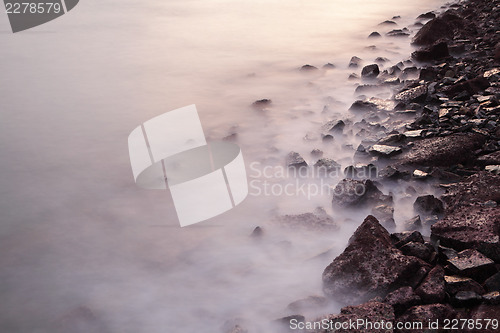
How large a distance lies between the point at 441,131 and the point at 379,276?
1704 millimetres

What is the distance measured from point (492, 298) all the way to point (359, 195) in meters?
1.03

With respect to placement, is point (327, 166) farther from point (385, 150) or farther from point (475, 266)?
point (475, 266)

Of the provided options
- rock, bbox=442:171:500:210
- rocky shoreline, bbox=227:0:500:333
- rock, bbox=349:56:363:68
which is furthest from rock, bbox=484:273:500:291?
rock, bbox=349:56:363:68

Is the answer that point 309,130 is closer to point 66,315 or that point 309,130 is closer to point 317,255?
point 317,255

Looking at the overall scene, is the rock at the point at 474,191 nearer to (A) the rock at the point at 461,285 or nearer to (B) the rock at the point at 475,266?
(B) the rock at the point at 475,266

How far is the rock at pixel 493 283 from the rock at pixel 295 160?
151 cm

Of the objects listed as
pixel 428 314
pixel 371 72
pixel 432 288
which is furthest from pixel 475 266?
pixel 371 72

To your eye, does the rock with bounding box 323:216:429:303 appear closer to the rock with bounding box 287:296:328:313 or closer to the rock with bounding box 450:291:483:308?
the rock with bounding box 287:296:328:313

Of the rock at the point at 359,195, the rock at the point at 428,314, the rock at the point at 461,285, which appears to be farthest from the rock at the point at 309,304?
the rock at the point at 359,195

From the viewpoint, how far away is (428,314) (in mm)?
1660

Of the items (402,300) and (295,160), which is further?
(295,160)

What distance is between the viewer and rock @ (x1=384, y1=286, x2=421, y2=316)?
5.72 feet

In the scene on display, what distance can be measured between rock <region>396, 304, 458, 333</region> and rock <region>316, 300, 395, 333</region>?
0.06m

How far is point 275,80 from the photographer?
494 centimetres
